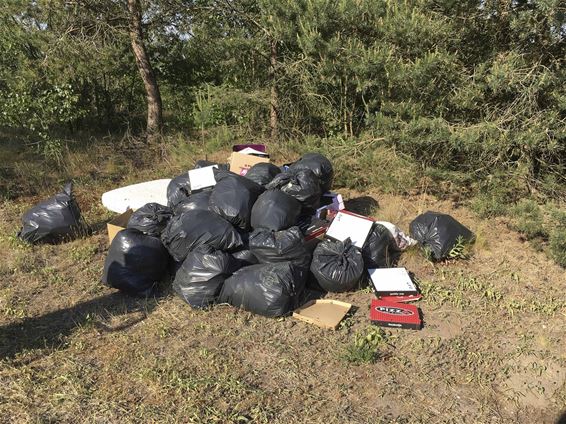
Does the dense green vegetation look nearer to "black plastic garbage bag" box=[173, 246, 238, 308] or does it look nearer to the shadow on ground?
"black plastic garbage bag" box=[173, 246, 238, 308]

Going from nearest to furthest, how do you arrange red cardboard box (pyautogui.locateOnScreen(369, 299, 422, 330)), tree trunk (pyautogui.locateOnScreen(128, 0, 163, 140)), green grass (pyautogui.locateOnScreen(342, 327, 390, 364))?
green grass (pyautogui.locateOnScreen(342, 327, 390, 364)) < red cardboard box (pyautogui.locateOnScreen(369, 299, 422, 330)) < tree trunk (pyautogui.locateOnScreen(128, 0, 163, 140))

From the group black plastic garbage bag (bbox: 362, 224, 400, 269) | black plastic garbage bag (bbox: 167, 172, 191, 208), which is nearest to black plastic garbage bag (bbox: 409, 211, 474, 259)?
black plastic garbage bag (bbox: 362, 224, 400, 269)

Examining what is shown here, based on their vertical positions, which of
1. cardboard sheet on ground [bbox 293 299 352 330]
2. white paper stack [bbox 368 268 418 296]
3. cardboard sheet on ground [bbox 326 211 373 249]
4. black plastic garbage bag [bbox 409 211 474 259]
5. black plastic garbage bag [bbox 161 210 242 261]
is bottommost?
cardboard sheet on ground [bbox 293 299 352 330]

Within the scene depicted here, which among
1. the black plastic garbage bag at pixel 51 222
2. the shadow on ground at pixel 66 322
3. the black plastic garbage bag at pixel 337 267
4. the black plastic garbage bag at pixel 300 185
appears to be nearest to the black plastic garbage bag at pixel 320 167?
the black plastic garbage bag at pixel 300 185

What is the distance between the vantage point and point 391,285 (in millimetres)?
3471

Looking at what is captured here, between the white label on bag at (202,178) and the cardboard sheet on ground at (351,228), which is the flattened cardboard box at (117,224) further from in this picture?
the cardboard sheet on ground at (351,228)

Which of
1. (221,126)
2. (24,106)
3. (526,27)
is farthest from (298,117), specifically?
(24,106)

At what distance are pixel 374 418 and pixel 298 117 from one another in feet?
16.7

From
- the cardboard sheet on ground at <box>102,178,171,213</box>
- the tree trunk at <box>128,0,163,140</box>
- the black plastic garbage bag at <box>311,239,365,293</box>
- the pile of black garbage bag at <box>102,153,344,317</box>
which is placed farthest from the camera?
the tree trunk at <box>128,0,163,140</box>

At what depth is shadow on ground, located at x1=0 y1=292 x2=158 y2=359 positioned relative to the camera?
2.93m

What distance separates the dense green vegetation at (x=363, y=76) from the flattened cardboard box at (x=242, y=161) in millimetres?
1040

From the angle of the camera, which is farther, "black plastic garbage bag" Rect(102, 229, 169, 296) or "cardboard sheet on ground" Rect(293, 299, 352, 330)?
"black plastic garbage bag" Rect(102, 229, 169, 296)

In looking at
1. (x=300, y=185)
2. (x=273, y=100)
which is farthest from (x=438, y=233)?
(x=273, y=100)

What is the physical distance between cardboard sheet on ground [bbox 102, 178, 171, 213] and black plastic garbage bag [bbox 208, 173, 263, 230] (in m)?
1.23
